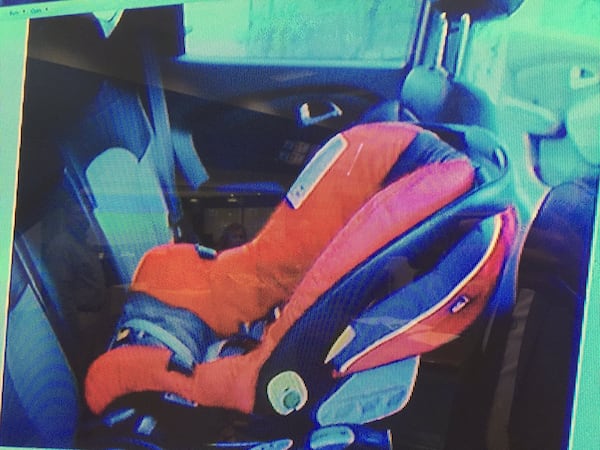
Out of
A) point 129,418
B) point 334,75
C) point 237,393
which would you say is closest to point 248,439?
point 237,393

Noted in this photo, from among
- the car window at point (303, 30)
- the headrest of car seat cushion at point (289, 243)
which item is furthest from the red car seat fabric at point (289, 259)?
the car window at point (303, 30)

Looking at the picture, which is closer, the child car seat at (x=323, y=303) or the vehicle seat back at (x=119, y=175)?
the child car seat at (x=323, y=303)

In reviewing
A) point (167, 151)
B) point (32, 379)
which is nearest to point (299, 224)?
point (167, 151)

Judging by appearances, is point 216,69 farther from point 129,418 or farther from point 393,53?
point 129,418

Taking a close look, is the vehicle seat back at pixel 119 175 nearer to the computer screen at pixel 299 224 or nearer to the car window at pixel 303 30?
the computer screen at pixel 299 224

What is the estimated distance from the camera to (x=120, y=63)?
1.29 metres

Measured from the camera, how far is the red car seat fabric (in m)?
1.14

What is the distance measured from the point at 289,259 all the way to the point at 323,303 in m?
0.09

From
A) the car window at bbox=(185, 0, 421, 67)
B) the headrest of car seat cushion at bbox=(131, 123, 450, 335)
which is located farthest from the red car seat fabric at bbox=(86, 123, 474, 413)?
the car window at bbox=(185, 0, 421, 67)

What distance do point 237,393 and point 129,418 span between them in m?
0.20

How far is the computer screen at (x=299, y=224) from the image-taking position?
3.53 feet

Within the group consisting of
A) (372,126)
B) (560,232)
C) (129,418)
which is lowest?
(129,418)

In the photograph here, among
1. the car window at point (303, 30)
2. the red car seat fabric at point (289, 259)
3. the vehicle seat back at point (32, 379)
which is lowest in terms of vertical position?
the vehicle seat back at point (32, 379)

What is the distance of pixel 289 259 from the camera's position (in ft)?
3.86
